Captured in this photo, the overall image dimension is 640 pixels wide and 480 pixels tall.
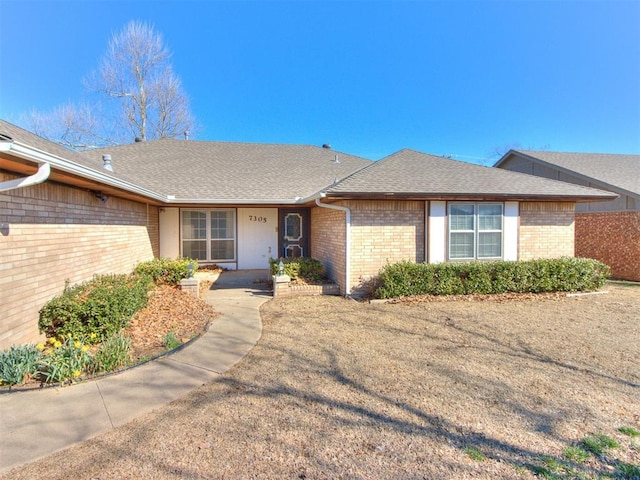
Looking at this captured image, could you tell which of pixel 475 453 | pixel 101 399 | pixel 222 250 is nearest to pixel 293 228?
pixel 222 250

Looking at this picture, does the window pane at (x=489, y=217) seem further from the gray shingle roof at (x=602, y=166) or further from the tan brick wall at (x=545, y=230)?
the gray shingle roof at (x=602, y=166)

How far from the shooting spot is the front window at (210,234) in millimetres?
12102

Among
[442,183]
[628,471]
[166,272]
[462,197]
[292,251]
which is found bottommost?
[628,471]

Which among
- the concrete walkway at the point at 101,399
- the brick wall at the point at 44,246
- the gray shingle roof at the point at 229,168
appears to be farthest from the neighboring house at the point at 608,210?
the brick wall at the point at 44,246

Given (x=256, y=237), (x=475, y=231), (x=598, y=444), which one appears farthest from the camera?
(x=256, y=237)

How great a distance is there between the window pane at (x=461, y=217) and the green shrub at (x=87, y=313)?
7388 millimetres

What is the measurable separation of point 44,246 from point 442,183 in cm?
819

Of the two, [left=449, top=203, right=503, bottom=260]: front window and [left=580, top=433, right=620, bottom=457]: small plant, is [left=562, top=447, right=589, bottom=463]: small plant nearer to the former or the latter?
[left=580, top=433, right=620, bottom=457]: small plant

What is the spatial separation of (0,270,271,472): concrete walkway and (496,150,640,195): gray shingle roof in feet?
46.9

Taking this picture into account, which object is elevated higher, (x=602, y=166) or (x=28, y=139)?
(x=602, y=166)

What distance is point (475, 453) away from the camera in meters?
2.60

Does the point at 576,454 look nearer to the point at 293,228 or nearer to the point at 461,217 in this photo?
the point at 461,217

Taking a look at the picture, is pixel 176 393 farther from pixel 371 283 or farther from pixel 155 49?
pixel 155 49

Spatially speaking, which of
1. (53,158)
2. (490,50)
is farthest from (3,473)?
(490,50)
